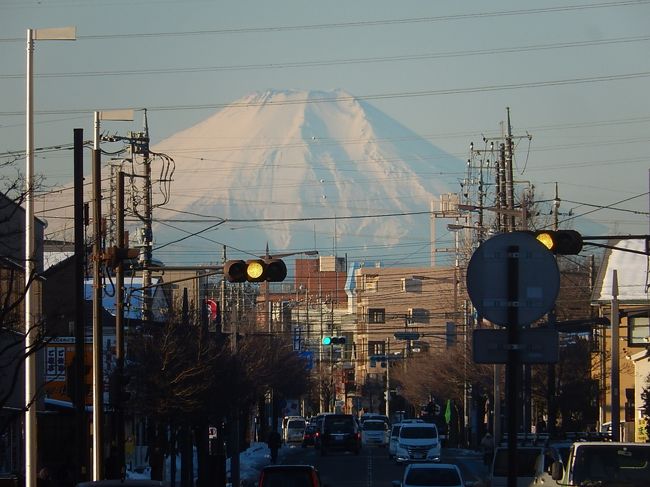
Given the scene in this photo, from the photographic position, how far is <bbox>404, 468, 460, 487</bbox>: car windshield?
29.6m

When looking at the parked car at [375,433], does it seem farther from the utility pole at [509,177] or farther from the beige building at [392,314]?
the beige building at [392,314]

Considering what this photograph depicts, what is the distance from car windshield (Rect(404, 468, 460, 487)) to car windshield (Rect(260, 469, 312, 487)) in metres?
3.21

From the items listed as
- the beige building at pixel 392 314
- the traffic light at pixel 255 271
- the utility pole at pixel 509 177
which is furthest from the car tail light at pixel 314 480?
the beige building at pixel 392 314

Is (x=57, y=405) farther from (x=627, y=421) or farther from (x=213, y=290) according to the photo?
(x=213, y=290)

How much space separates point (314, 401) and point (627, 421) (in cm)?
9323

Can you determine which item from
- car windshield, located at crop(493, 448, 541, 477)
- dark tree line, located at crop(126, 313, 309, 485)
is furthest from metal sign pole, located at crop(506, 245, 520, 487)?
dark tree line, located at crop(126, 313, 309, 485)

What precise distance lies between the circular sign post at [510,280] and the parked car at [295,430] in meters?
74.2

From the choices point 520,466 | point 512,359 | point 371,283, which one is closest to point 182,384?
point 520,466

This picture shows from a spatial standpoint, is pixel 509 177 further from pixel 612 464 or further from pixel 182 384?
pixel 612 464

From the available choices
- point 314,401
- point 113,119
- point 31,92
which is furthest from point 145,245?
point 314,401

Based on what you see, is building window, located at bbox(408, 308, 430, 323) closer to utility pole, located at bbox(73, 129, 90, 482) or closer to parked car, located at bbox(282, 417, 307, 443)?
parked car, located at bbox(282, 417, 307, 443)

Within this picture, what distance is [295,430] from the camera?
85125mm

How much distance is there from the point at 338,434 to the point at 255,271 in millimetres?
42487

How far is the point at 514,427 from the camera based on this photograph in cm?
1054
